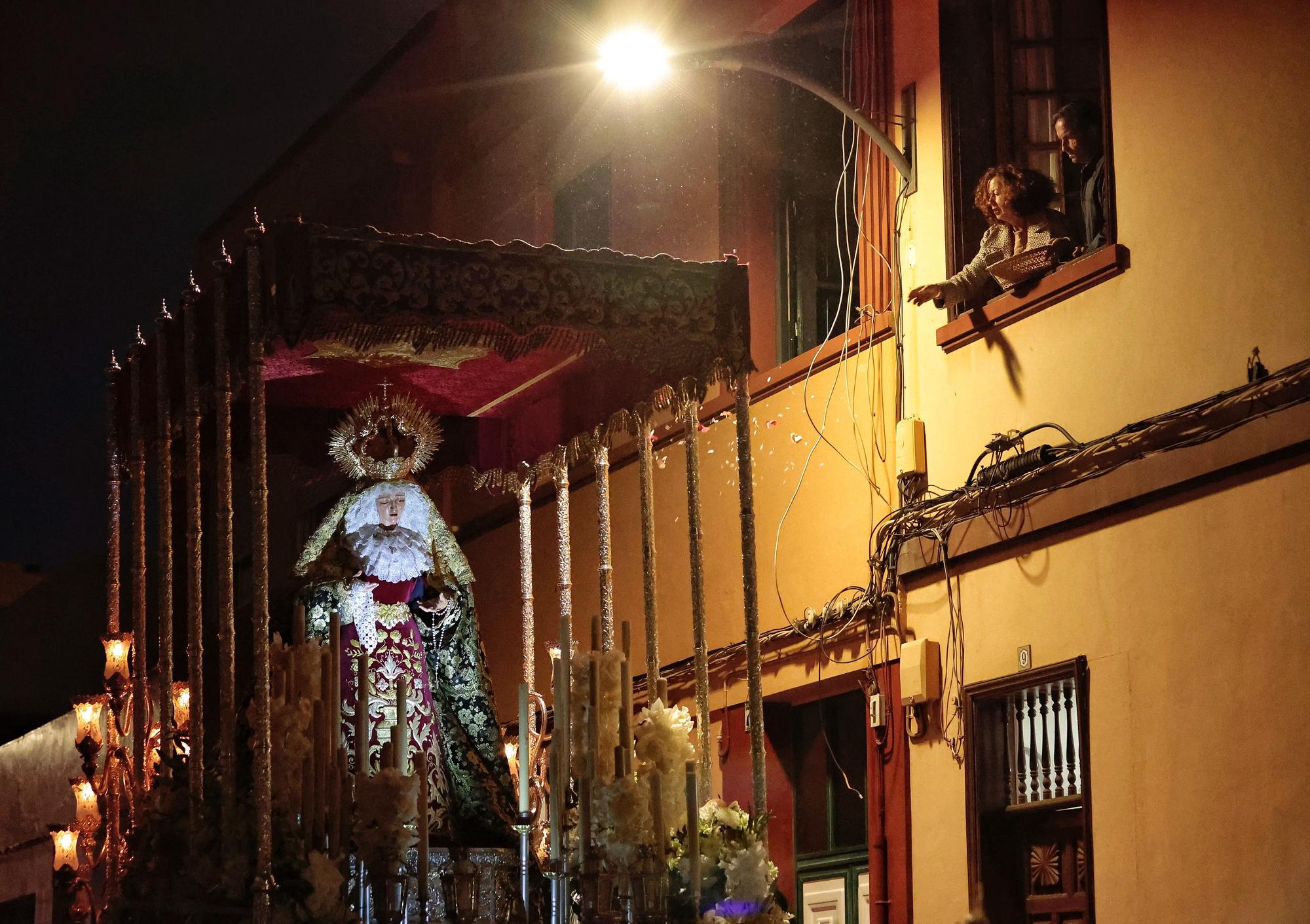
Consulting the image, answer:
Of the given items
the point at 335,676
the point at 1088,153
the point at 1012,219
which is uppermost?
the point at 1088,153

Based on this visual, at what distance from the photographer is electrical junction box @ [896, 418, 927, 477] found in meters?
8.80

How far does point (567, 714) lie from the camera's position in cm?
671

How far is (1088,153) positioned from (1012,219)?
1.41ft

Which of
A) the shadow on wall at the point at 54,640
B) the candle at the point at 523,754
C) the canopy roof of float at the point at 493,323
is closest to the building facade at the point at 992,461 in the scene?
the canopy roof of float at the point at 493,323

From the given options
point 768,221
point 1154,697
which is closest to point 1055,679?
point 1154,697

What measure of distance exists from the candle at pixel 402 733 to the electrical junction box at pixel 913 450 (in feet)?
9.31

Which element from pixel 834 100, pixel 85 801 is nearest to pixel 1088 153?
pixel 834 100

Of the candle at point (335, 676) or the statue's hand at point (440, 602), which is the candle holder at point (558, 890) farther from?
the statue's hand at point (440, 602)

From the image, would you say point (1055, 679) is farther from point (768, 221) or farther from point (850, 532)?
point (768, 221)

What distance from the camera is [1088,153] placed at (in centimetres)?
829

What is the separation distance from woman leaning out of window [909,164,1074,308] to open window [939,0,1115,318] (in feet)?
1.01

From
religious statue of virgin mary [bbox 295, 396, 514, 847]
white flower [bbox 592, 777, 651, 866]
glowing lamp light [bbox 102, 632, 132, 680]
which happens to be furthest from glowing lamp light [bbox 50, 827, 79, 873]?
white flower [bbox 592, 777, 651, 866]

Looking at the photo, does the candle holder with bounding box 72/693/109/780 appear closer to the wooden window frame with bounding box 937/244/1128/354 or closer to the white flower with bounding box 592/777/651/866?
the white flower with bounding box 592/777/651/866

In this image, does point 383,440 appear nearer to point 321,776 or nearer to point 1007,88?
point 321,776
